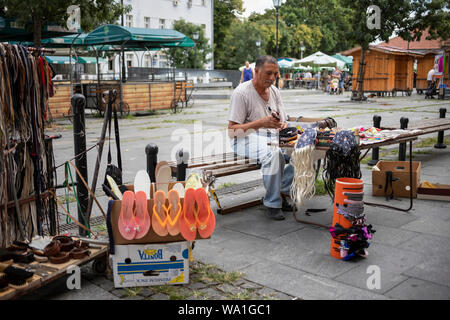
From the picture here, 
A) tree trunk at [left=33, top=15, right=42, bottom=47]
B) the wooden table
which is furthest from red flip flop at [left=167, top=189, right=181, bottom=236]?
tree trunk at [left=33, top=15, right=42, bottom=47]

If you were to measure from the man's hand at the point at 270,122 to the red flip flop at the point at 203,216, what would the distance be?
72.4 inches

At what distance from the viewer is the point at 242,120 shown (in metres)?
5.51

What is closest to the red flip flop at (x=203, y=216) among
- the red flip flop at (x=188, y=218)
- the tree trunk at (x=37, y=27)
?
the red flip flop at (x=188, y=218)

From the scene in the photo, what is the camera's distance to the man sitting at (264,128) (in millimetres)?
5134

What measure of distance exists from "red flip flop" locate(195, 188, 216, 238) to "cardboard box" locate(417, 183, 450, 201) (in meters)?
3.35

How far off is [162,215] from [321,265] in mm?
1334

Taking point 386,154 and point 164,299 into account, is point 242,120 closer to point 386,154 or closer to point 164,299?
point 164,299

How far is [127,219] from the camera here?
349 centimetres

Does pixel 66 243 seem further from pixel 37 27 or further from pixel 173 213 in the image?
pixel 37 27

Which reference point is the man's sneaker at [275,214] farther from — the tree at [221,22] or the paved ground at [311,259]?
the tree at [221,22]

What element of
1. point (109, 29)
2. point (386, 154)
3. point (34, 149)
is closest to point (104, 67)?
point (109, 29)

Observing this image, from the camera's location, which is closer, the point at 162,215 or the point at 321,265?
the point at 162,215

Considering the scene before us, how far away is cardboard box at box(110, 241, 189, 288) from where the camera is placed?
3.54 m

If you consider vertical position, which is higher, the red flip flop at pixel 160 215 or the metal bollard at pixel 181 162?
the metal bollard at pixel 181 162
